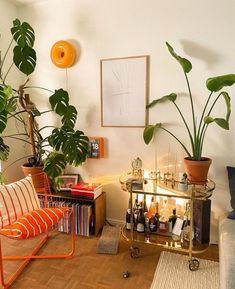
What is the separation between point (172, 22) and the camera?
2.19m

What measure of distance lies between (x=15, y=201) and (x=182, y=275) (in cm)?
149

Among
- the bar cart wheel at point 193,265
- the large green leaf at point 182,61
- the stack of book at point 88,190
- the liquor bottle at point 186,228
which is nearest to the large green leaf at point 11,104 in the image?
the stack of book at point 88,190

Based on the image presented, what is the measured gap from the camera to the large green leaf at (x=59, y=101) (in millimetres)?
2389

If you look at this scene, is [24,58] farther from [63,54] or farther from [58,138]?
[58,138]

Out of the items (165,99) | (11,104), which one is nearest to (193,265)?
(165,99)

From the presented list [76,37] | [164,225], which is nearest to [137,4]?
[76,37]

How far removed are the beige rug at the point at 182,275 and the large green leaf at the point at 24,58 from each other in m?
2.13

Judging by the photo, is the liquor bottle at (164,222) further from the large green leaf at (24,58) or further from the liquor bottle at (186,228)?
the large green leaf at (24,58)

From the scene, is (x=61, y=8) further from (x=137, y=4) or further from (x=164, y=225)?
(x=164, y=225)

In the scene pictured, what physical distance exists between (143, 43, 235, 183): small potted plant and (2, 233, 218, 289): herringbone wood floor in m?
0.83

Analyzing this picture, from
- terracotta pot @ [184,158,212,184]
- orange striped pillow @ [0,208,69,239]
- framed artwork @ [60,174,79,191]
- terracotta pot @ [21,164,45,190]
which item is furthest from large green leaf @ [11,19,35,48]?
terracotta pot @ [184,158,212,184]

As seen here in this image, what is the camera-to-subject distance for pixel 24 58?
2.20 m

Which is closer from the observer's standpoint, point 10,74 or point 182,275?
point 182,275

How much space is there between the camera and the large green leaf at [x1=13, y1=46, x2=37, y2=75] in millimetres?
2182
